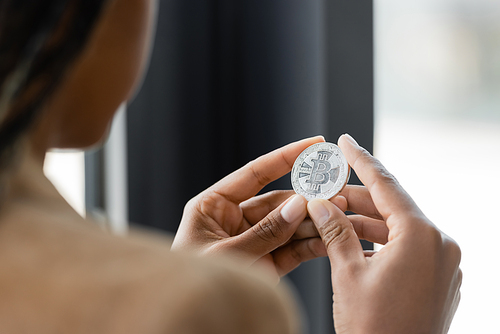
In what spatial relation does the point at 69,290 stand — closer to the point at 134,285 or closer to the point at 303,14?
the point at 134,285

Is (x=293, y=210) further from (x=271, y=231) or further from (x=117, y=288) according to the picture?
(x=117, y=288)

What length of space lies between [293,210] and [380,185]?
173 millimetres

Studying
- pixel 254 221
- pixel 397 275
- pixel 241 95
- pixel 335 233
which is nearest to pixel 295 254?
pixel 254 221

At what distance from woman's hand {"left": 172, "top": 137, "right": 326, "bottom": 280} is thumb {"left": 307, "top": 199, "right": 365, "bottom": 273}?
44mm

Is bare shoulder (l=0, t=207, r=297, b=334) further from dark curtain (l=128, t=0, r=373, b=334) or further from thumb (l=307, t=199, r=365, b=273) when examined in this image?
dark curtain (l=128, t=0, r=373, b=334)

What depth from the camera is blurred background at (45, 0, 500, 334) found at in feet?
3.42

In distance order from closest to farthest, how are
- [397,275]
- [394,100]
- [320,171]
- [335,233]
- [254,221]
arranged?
[397,275] < [335,233] < [320,171] < [254,221] < [394,100]

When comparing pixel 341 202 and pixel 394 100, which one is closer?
pixel 341 202

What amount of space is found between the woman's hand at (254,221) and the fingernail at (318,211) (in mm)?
25

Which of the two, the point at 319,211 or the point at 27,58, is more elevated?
the point at 27,58

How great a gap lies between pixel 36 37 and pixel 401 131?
41.6 inches

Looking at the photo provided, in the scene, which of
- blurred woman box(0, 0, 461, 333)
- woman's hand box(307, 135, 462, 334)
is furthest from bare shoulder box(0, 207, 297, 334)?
woman's hand box(307, 135, 462, 334)

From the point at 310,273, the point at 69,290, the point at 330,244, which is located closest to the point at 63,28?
the point at 69,290

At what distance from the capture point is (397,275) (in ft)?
2.15
